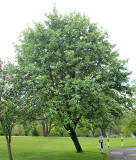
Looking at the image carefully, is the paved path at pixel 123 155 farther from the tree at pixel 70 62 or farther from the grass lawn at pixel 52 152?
the tree at pixel 70 62

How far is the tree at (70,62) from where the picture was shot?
17.7 meters

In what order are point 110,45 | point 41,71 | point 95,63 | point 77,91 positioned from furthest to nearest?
point 110,45, point 95,63, point 41,71, point 77,91

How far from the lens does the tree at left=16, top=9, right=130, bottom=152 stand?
58.0 feet

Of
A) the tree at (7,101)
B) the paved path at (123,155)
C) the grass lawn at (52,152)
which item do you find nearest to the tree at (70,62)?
the tree at (7,101)

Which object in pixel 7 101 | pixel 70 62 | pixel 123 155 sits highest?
pixel 70 62

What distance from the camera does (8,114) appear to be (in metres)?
17.2

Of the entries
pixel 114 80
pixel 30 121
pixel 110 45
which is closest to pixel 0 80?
pixel 30 121

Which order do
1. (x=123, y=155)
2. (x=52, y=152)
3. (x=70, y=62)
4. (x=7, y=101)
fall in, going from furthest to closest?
(x=52, y=152) < (x=123, y=155) < (x=70, y=62) < (x=7, y=101)

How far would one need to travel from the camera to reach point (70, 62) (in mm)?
19281

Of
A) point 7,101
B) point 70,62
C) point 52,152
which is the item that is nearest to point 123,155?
point 52,152

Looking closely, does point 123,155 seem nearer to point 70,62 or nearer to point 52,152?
point 52,152

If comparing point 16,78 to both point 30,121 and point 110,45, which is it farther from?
point 110,45

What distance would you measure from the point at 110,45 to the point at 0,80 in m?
11.5

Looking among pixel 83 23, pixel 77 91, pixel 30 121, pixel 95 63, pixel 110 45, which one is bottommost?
pixel 30 121
